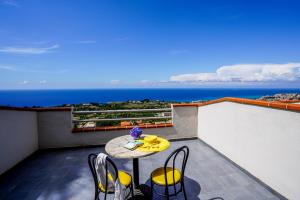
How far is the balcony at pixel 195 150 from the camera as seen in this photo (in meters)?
2.11

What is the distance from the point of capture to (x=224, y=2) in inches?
224

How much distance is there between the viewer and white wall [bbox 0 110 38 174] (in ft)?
8.87

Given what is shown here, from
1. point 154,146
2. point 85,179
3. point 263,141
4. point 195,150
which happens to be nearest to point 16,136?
point 85,179

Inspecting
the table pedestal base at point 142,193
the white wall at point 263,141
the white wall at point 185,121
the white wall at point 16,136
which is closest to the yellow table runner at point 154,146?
the table pedestal base at point 142,193

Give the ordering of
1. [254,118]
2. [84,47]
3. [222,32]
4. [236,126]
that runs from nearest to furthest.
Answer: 1. [254,118]
2. [236,126]
3. [222,32]
4. [84,47]

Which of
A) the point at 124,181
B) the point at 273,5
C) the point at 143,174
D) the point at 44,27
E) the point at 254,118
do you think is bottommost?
the point at 143,174

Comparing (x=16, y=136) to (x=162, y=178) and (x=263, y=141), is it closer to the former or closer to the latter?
(x=162, y=178)

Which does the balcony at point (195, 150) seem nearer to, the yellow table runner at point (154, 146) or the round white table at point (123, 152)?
the round white table at point (123, 152)

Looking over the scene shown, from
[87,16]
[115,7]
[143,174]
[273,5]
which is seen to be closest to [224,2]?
[273,5]

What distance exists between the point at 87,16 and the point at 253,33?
776cm

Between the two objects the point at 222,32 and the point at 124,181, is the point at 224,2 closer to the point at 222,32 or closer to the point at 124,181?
the point at 222,32

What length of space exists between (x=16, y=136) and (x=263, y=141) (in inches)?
176

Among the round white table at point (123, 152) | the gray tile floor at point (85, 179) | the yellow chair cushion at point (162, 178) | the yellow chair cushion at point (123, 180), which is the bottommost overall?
the gray tile floor at point (85, 179)

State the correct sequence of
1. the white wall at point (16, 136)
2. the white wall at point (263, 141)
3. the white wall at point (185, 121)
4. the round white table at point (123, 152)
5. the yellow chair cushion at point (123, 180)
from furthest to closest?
the white wall at point (185, 121), the white wall at point (16, 136), the white wall at point (263, 141), the round white table at point (123, 152), the yellow chair cushion at point (123, 180)
